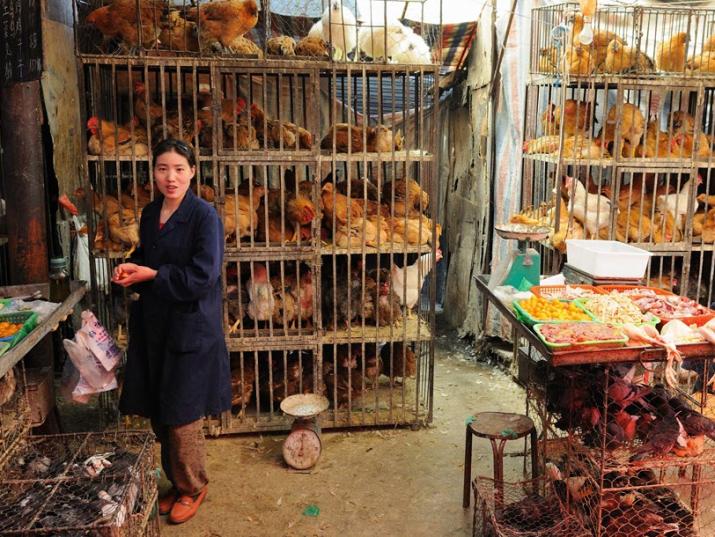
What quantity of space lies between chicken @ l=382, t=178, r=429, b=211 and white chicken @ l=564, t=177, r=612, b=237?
46.9 inches

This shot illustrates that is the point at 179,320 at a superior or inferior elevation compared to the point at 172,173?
inferior

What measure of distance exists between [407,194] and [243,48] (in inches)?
63.6

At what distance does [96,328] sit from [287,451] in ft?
4.98

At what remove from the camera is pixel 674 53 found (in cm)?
542

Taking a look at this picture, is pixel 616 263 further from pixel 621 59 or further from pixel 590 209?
pixel 621 59

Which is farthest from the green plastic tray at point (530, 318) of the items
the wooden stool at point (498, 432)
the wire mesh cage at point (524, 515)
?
the wire mesh cage at point (524, 515)

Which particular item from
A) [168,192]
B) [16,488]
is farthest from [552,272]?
[16,488]

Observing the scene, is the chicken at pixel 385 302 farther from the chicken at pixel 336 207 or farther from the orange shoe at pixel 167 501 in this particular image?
the orange shoe at pixel 167 501

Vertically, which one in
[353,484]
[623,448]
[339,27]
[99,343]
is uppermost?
[339,27]

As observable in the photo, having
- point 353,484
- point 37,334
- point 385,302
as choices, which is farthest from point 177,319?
point 385,302

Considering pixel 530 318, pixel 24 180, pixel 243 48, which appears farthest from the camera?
pixel 243 48

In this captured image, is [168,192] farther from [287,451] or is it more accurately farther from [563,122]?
[563,122]

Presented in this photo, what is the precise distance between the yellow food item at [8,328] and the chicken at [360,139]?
8.29ft

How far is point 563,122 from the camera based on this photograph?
527cm
